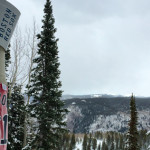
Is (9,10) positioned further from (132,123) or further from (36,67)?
(132,123)

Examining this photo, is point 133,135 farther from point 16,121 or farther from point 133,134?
point 16,121

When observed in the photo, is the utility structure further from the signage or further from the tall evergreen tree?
the tall evergreen tree

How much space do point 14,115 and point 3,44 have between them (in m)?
17.9

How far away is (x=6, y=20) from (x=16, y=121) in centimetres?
1792

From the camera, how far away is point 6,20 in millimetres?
5445

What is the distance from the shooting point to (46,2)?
61.5ft

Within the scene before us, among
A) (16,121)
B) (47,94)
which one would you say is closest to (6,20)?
(47,94)

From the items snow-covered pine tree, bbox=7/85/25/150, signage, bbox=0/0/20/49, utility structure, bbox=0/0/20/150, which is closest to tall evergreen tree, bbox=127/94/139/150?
snow-covered pine tree, bbox=7/85/25/150

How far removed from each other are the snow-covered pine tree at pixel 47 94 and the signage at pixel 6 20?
9.74 meters

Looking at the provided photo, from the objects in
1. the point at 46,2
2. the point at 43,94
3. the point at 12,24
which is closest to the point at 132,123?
the point at 43,94

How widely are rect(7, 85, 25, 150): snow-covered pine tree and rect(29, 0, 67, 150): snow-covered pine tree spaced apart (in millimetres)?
5030

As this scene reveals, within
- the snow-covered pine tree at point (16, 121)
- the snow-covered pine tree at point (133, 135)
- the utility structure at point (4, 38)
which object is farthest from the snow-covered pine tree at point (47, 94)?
the snow-covered pine tree at point (133, 135)

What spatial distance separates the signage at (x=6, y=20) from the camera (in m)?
5.36

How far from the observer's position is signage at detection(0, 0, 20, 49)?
5.36 meters
